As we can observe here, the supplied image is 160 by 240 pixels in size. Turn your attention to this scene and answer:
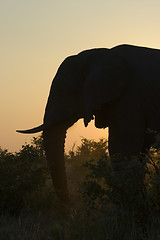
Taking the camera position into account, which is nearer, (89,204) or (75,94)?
(89,204)

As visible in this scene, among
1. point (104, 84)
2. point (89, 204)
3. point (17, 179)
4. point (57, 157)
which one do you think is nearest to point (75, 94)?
point (104, 84)

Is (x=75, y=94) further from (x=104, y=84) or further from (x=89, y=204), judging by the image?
(x=89, y=204)

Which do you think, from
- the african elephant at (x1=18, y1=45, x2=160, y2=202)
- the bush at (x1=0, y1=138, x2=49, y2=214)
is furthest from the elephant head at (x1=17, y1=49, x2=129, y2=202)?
the bush at (x1=0, y1=138, x2=49, y2=214)

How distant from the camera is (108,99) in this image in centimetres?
800

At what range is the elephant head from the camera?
8.12 meters

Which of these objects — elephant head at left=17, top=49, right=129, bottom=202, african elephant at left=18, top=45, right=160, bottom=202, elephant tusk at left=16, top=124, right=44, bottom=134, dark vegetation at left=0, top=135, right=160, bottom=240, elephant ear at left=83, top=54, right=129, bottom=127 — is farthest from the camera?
elephant tusk at left=16, top=124, right=44, bottom=134

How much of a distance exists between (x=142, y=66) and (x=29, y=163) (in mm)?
3107

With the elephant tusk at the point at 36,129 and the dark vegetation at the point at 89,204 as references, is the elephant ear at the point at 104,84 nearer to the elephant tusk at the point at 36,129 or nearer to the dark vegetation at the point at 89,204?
the elephant tusk at the point at 36,129

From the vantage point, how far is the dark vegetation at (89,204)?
5762 millimetres

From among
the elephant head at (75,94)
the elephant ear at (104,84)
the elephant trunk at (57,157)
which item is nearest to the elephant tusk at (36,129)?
the elephant head at (75,94)

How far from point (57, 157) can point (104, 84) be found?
187 cm

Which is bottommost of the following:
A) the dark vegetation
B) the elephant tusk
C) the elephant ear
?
the dark vegetation

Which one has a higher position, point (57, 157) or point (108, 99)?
point (108, 99)

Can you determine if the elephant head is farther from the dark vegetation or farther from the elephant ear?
the dark vegetation
